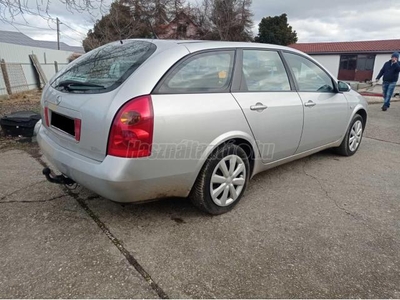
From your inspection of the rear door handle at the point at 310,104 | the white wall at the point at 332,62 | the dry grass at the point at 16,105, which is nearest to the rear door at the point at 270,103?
the rear door handle at the point at 310,104

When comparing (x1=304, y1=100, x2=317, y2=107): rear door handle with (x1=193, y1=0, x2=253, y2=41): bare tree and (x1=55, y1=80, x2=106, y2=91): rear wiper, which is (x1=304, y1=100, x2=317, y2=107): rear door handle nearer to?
(x1=55, y1=80, x2=106, y2=91): rear wiper

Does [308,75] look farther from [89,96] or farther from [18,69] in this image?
[18,69]

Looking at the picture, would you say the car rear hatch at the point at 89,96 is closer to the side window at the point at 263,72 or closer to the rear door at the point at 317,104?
the side window at the point at 263,72

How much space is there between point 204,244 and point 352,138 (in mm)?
3259

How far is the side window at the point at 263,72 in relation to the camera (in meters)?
2.77

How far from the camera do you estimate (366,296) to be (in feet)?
5.95

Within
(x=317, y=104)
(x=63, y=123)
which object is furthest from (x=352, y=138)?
(x=63, y=123)

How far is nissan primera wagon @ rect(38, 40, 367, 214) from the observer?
2045 millimetres

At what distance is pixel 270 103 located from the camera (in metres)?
2.86

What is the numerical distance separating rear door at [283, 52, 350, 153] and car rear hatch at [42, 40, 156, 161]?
1.79 m

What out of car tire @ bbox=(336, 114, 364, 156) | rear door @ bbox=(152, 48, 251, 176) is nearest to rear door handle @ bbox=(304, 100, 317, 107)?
rear door @ bbox=(152, 48, 251, 176)

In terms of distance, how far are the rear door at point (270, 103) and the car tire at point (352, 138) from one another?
1443mm

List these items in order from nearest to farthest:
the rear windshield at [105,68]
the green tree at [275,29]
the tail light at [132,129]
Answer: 1. the tail light at [132,129]
2. the rear windshield at [105,68]
3. the green tree at [275,29]

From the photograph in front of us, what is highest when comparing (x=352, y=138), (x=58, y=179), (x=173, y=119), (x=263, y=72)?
(x=263, y=72)
